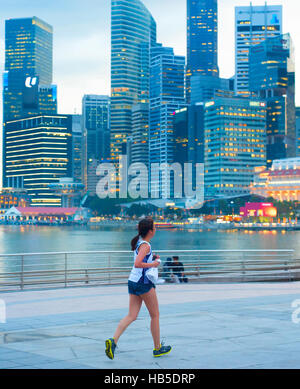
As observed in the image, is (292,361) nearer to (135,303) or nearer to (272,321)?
(135,303)

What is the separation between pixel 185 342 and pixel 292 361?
2.40m

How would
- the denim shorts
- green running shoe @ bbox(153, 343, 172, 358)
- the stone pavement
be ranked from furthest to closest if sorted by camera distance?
the denim shorts < green running shoe @ bbox(153, 343, 172, 358) < the stone pavement

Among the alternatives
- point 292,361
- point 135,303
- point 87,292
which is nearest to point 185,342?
point 135,303

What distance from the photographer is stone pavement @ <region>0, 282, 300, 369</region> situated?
969 centimetres

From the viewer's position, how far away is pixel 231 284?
2331 cm

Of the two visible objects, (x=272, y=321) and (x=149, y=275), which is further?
(x=272, y=321)

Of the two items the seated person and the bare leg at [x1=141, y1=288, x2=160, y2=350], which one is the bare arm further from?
the seated person

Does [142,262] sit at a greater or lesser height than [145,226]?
lesser

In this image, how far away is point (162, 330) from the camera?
12883 millimetres

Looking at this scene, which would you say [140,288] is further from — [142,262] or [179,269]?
[179,269]
